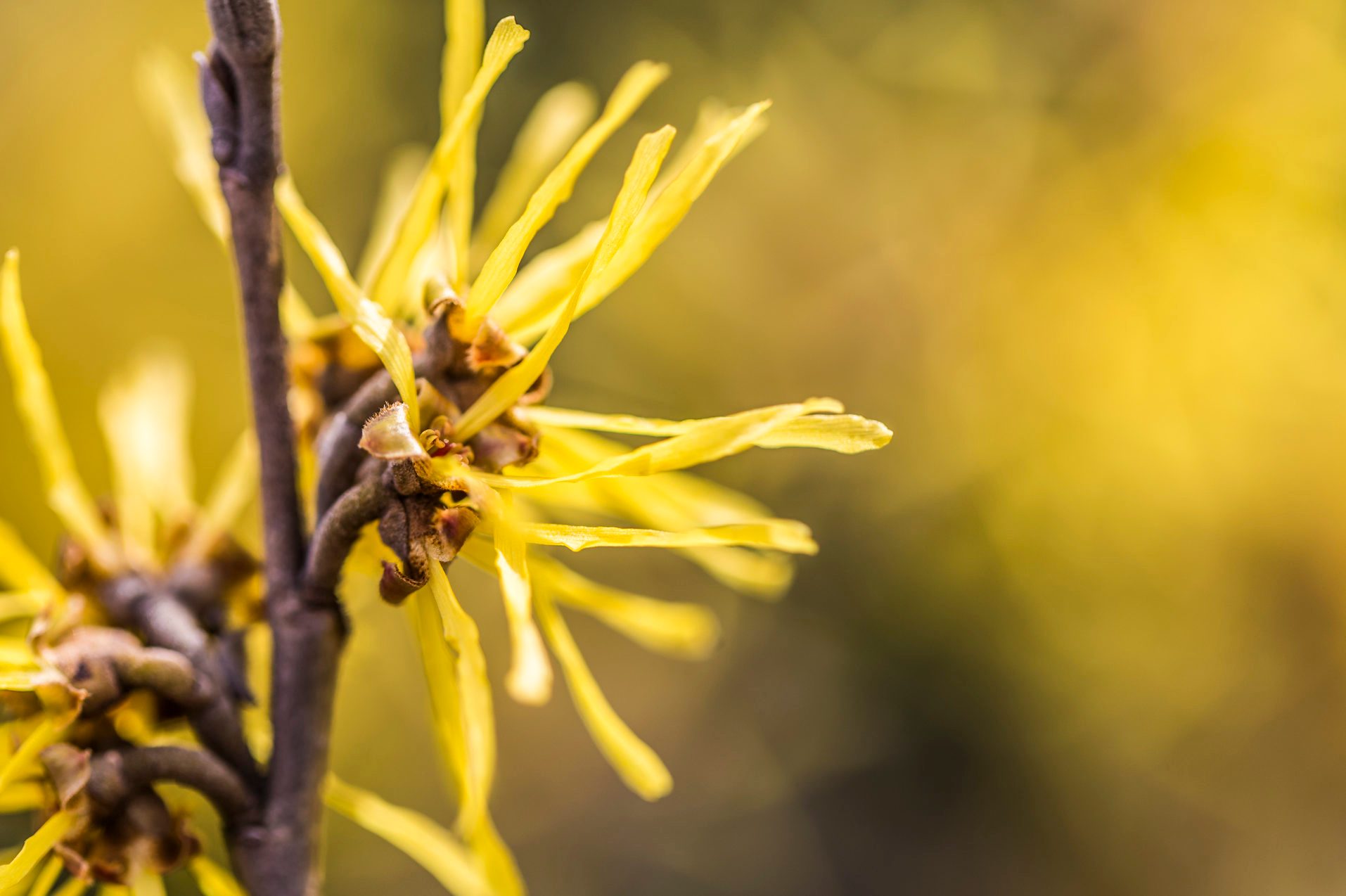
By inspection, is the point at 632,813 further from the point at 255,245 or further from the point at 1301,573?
the point at 255,245

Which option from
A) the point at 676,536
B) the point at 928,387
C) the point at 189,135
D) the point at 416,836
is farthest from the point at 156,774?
the point at 928,387

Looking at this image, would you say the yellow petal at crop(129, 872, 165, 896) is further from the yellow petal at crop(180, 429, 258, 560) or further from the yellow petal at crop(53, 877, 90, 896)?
the yellow petal at crop(180, 429, 258, 560)

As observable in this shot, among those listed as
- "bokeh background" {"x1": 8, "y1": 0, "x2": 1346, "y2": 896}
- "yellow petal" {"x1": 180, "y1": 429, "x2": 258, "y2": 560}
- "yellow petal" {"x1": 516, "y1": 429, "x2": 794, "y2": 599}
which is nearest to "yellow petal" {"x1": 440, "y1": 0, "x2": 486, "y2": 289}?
"yellow petal" {"x1": 516, "y1": 429, "x2": 794, "y2": 599}

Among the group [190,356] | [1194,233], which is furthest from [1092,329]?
[190,356]

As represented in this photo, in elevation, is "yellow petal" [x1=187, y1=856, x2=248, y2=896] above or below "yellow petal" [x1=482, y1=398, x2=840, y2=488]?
below

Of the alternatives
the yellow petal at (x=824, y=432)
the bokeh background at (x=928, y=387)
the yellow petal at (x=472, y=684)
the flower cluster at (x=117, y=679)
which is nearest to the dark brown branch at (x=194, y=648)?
the flower cluster at (x=117, y=679)

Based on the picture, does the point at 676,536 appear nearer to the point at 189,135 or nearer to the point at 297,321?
the point at 297,321
